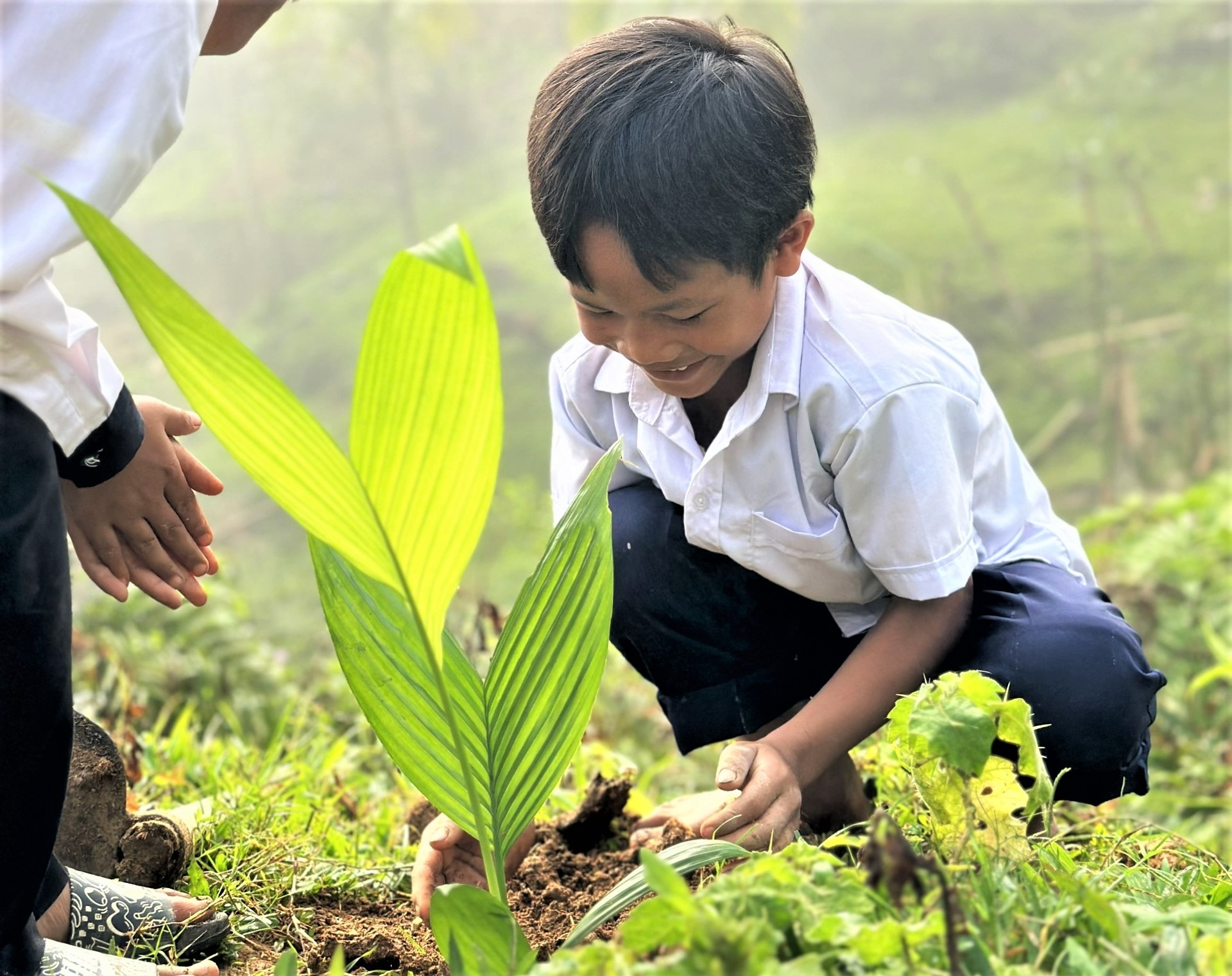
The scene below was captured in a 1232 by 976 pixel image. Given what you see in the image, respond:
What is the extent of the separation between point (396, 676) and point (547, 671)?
0.14 meters

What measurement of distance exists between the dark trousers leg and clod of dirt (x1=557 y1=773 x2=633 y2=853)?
64 cm

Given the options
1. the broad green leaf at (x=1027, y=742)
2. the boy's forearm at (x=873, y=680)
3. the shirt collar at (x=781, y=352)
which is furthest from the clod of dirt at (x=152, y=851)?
the broad green leaf at (x=1027, y=742)

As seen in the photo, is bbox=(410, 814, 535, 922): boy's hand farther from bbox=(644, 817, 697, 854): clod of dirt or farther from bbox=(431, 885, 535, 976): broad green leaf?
bbox=(431, 885, 535, 976): broad green leaf

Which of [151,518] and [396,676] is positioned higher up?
[151,518]

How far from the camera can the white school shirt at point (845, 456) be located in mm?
1278

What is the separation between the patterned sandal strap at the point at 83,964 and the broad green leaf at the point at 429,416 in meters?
0.41

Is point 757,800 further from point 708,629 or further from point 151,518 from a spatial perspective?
point 151,518

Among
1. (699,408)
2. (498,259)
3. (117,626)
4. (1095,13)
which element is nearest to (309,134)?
(498,259)

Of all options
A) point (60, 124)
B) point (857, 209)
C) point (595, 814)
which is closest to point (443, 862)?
point (595, 814)

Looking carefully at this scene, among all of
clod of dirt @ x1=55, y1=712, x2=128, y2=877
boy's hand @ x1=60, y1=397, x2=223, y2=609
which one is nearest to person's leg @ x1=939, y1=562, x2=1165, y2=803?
boy's hand @ x1=60, y1=397, x2=223, y2=609

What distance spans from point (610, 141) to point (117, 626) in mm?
1778

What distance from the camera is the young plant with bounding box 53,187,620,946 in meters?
0.86

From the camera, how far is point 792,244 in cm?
128

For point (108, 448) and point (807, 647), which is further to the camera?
point (807, 647)
